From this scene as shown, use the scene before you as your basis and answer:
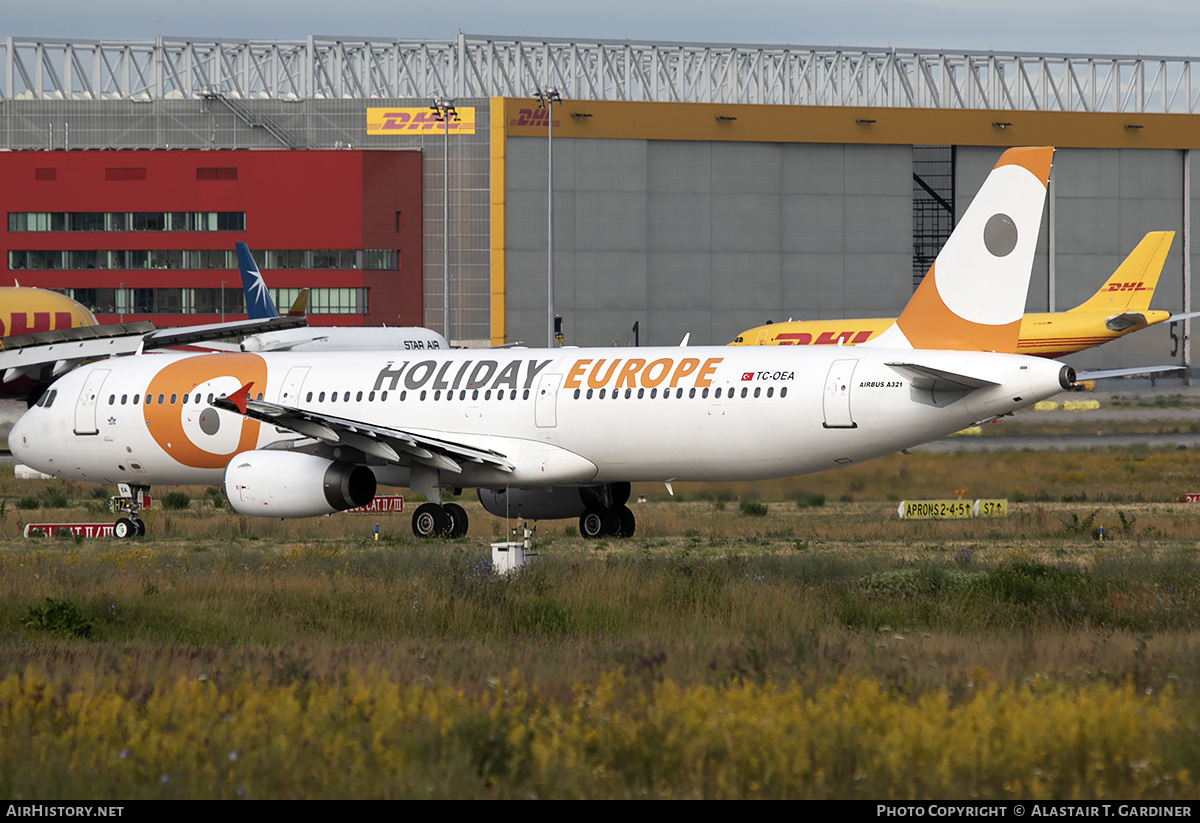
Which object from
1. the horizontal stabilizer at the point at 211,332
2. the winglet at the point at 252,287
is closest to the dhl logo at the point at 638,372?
the horizontal stabilizer at the point at 211,332

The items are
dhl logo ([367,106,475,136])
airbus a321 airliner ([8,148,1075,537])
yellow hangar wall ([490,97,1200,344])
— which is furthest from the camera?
dhl logo ([367,106,475,136])

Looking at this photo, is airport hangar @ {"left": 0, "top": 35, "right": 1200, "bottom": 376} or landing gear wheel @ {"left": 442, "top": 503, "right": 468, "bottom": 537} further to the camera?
airport hangar @ {"left": 0, "top": 35, "right": 1200, "bottom": 376}

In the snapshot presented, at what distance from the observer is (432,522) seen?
26.3 metres

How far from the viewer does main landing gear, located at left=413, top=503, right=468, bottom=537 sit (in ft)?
85.9

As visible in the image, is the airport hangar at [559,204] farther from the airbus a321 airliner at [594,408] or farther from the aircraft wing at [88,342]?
the airbus a321 airliner at [594,408]

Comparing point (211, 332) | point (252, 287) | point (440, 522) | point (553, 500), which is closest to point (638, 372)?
point (553, 500)

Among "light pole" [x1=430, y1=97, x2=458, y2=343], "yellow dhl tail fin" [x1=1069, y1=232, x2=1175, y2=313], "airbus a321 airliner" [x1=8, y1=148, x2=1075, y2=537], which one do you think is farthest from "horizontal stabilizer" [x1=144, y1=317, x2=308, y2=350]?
"yellow dhl tail fin" [x1=1069, y1=232, x2=1175, y2=313]

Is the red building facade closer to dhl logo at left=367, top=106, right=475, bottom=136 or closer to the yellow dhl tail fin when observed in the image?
dhl logo at left=367, top=106, right=475, bottom=136

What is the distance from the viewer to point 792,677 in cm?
977

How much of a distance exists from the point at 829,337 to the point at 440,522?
44.6 meters

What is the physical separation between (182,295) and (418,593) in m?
86.2

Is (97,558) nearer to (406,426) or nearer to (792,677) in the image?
(406,426)

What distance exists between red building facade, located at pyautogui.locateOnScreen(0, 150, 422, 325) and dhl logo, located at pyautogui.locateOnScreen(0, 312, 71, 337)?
32.7 m

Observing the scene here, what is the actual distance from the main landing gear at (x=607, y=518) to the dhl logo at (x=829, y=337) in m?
36.4
